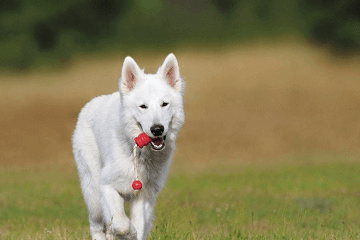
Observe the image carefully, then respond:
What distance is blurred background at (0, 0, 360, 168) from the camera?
2173 cm

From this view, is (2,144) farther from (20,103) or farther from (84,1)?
(84,1)

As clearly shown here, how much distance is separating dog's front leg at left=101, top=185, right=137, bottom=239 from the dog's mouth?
70 centimetres

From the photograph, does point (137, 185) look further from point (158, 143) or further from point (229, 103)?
point (229, 103)

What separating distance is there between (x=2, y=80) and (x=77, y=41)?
374 centimetres

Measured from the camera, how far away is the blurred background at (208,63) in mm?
21734

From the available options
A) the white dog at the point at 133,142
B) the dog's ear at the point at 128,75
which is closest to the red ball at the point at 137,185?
the white dog at the point at 133,142

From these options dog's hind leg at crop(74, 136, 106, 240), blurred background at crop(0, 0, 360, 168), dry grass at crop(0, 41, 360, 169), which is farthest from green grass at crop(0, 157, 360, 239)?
blurred background at crop(0, 0, 360, 168)

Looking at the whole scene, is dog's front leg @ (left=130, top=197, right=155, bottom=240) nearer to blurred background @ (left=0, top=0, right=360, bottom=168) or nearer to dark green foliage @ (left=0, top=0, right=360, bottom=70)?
blurred background @ (left=0, top=0, right=360, bottom=168)

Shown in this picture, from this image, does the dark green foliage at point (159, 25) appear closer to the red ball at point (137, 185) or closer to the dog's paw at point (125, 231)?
the red ball at point (137, 185)

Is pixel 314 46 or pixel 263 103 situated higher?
pixel 314 46

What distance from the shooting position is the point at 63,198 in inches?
448

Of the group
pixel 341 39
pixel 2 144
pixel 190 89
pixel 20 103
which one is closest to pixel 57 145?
pixel 2 144

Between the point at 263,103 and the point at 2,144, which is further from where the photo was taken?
the point at 263,103

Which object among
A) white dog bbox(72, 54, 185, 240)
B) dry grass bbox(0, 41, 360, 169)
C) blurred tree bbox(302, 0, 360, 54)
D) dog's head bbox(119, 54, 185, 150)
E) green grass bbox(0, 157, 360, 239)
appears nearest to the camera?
dog's head bbox(119, 54, 185, 150)
